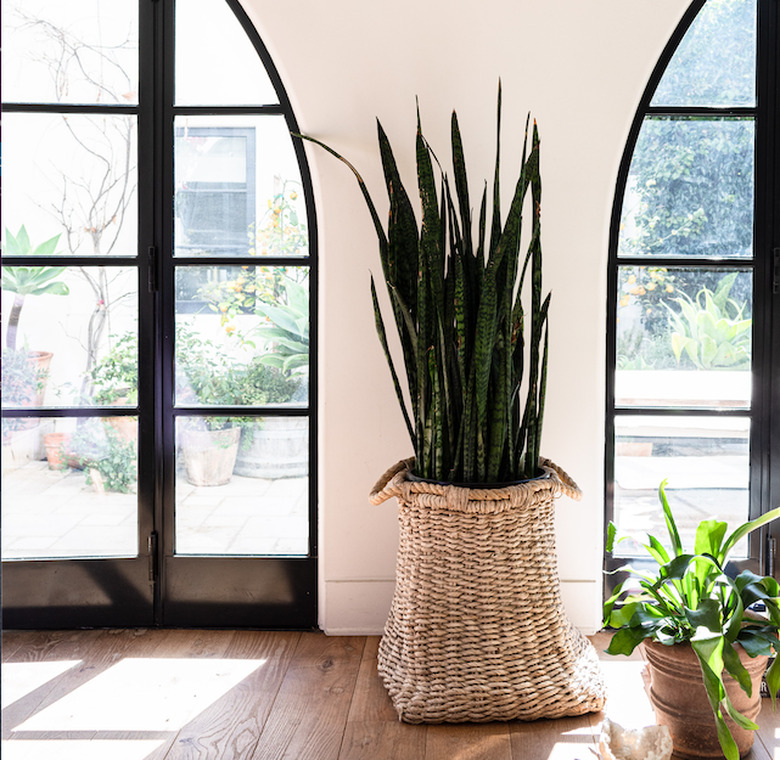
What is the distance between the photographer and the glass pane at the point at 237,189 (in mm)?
2438

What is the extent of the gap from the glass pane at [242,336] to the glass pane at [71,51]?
63 cm

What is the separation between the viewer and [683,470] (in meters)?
2.49

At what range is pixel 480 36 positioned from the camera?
2.27 meters

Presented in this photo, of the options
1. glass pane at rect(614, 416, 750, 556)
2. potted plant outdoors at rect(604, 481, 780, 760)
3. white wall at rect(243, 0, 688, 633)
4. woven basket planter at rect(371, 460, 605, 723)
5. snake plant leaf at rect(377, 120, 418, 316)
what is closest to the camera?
potted plant outdoors at rect(604, 481, 780, 760)

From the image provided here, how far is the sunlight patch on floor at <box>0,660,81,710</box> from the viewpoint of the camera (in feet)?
6.79

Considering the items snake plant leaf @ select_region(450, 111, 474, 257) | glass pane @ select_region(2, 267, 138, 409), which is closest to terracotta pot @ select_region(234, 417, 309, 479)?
glass pane @ select_region(2, 267, 138, 409)

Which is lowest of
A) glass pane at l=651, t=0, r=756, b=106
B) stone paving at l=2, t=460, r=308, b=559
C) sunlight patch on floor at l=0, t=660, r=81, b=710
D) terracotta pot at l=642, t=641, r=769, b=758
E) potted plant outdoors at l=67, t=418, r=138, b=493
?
sunlight patch on floor at l=0, t=660, r=81, b=710

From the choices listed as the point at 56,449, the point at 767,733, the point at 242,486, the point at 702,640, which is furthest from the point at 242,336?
the point at 767,733

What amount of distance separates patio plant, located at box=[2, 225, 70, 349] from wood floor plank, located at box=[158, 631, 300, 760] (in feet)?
4.08

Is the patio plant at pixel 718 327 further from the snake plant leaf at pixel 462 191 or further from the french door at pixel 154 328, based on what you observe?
the french door at pixel 154 328

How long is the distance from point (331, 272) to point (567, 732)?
1.42 meters

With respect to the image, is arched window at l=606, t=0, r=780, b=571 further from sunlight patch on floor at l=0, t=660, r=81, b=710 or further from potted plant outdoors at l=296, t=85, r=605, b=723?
sunlight patch on floor at l=0, t=660, r=81, b=710

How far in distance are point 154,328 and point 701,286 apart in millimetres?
1752

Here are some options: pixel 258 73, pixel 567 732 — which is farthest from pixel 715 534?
pixel 258 73
